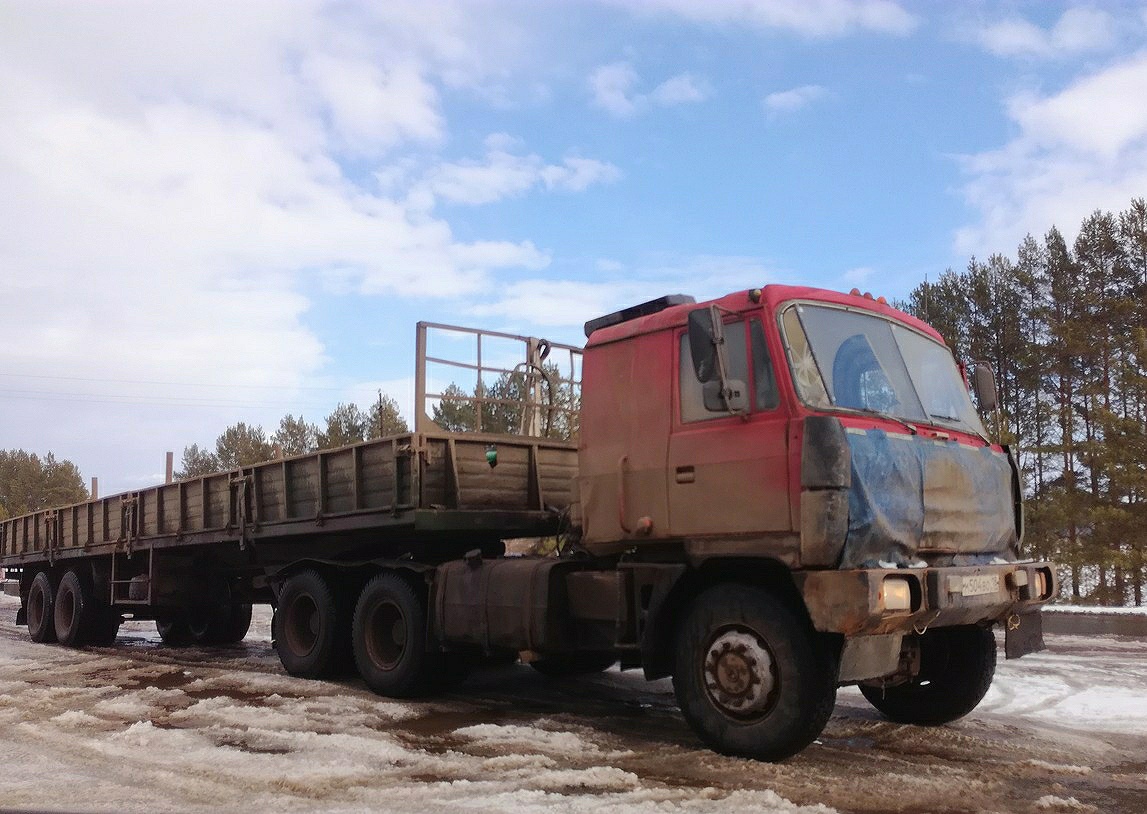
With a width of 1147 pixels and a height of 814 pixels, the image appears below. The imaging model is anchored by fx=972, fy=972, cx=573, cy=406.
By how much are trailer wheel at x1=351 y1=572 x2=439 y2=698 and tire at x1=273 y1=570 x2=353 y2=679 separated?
22cm

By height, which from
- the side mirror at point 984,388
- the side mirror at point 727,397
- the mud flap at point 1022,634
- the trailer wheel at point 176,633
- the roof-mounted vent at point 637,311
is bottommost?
the trailer wheel at point 176,633

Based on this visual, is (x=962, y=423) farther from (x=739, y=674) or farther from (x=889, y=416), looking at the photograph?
(x=739, y=674)

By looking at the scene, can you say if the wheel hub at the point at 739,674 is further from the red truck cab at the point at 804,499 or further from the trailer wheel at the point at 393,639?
the trailer wheel at the point at 393,639

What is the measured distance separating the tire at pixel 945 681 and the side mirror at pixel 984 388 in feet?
5.04

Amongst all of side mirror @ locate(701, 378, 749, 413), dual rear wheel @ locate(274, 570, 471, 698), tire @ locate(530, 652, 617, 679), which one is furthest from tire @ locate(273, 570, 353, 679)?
side mirror @ locate(701, 378, 749, 413)

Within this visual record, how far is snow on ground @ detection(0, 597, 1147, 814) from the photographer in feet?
15.3

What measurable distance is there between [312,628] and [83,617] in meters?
6.08

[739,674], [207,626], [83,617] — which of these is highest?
[739,674]

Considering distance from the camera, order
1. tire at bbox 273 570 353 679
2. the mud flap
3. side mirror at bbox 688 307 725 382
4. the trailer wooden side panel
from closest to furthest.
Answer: side mirror at bbox 688 307 725 382 < the mud flap < the trailer wooden side panel < tire at bbox 273 570 353 679

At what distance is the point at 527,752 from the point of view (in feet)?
18.6

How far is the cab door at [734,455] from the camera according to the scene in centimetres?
533

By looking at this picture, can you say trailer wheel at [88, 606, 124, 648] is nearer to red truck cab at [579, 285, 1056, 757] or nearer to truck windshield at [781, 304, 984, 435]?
red truck cab at [579, 285, 1056, 757]

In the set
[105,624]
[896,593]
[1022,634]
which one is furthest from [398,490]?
[105,624]

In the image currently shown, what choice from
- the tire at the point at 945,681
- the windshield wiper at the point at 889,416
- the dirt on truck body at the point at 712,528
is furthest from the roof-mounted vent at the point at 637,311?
the tire at the point at 945,681
